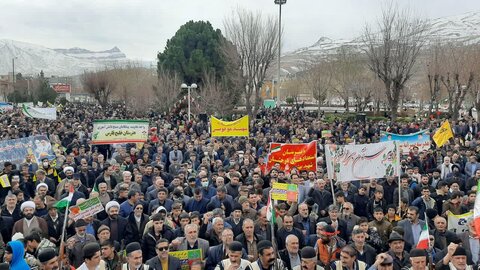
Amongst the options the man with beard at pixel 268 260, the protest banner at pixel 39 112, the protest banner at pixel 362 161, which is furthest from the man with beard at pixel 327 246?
the protest banner at pixel 39 112

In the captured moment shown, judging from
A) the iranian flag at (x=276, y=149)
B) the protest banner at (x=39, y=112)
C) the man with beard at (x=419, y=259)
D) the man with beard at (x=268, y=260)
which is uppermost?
the protest banner at (x=39, y=112)

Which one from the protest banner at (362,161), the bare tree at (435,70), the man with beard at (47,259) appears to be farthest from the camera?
the bare tree at (435,70)

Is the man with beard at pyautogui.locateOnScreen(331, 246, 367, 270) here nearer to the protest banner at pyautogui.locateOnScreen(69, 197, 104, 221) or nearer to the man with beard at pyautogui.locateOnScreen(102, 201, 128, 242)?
the man with beard at pyautogui.locateOnScreen(102, 201, 128, 242)

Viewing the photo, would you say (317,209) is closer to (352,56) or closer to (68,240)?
(68,240)

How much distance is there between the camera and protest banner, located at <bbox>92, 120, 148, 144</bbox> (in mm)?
16531

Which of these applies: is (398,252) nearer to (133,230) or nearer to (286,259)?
(286,259)

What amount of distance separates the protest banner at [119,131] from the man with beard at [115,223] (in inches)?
347

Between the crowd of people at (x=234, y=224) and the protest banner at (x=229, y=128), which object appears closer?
the crowd of people at (x=234, y=224)

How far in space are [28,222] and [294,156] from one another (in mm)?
7247

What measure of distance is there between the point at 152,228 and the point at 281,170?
624cm

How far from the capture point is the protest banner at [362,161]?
1046cm

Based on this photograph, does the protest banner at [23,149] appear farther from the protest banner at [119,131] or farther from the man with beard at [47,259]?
the man with beard at [47,259]

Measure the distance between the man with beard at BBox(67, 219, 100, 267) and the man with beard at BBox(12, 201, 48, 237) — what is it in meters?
1.09

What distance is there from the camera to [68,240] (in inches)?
279
